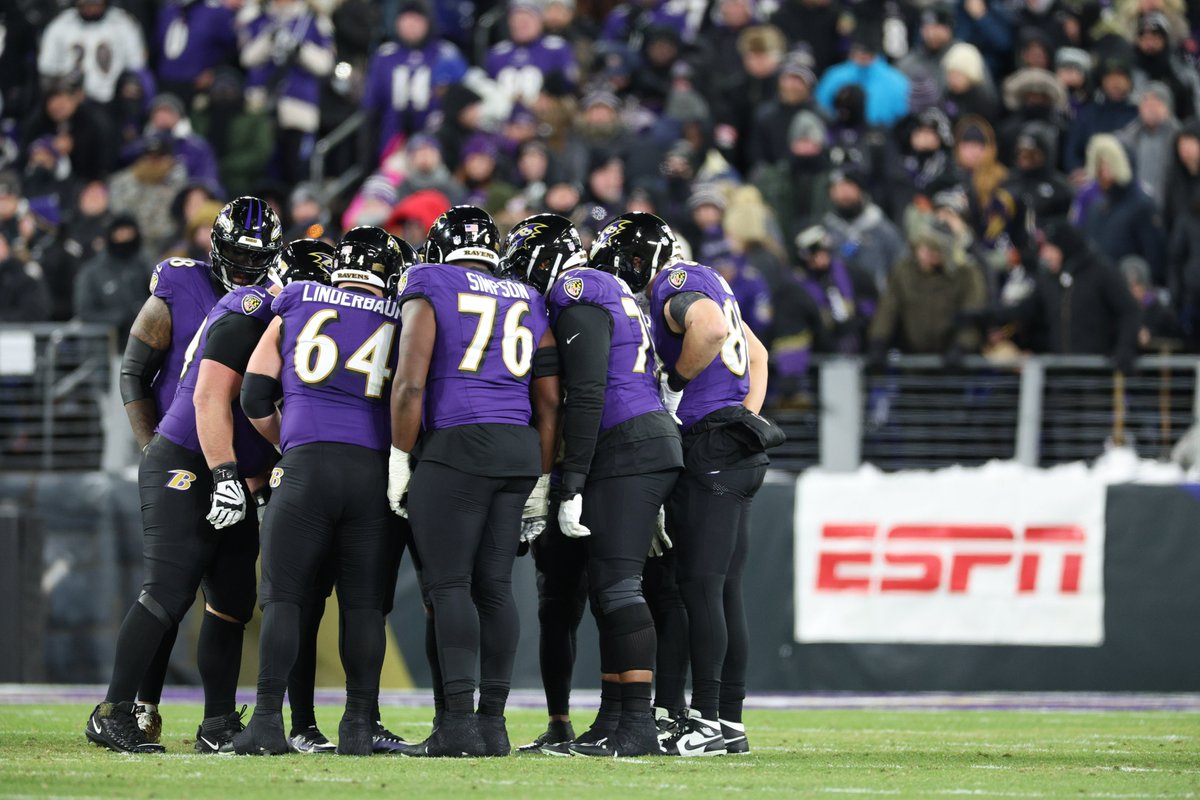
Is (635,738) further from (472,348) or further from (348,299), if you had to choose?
(348,299)

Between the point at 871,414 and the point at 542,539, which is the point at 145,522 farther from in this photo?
the point at 871,414

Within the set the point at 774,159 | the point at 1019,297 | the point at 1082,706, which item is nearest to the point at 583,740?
the point at 1082,706

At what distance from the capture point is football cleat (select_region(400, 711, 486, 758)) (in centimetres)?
751

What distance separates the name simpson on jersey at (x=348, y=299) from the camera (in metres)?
7.69

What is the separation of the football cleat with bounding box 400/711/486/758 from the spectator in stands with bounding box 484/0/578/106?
Result: 10.2m

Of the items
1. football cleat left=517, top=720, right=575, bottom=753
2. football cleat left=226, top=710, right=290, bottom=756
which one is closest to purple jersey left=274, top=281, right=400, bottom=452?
football cleat left=226, top=710, right=290, bottom=756

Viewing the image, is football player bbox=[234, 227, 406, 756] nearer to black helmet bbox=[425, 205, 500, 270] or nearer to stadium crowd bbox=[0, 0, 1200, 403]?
black helmet bbox=[425, 205, 500, 270]

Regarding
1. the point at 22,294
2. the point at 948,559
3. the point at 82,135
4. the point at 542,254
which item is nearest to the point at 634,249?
the point at 542,254

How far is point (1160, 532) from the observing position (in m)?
12.9

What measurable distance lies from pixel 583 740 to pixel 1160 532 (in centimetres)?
628

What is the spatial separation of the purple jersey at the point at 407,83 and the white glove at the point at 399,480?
9.88m

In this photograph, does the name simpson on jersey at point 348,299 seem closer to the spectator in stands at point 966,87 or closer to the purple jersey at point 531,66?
the spectator in stands at point 966,87

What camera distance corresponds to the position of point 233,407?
26.3 feet

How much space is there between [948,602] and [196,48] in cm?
949
